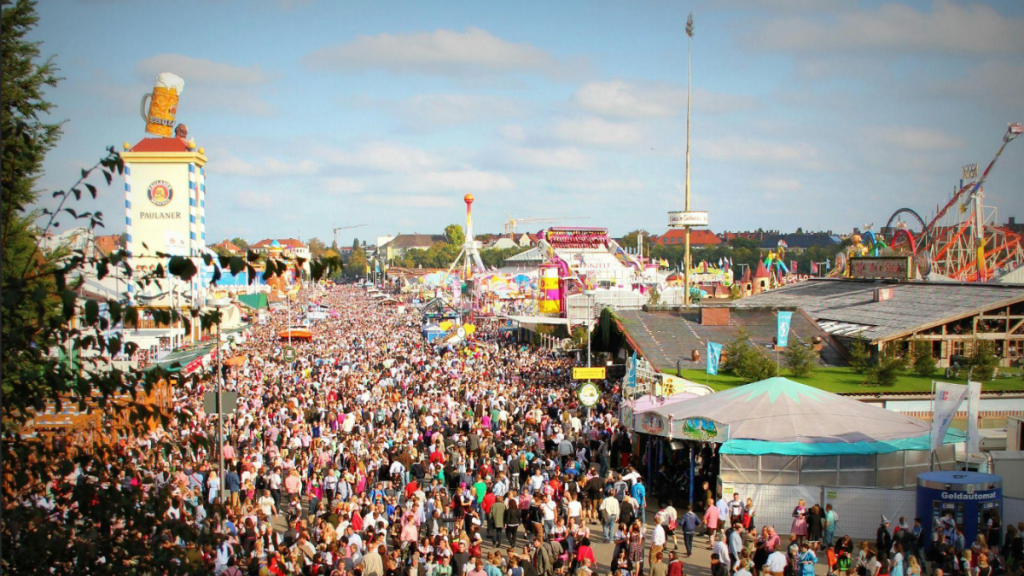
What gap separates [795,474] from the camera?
1538 cm

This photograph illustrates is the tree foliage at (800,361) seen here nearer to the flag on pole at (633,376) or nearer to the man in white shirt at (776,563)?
the flag on pole at (633,376)

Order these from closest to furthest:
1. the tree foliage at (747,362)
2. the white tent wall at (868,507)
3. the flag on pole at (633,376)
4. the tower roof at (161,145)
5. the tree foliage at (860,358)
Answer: the white tent wall at (868,507), the flag on pole at (633,376), the tree foliage at (747,362), the tree foliage at (860,358), the tower roof at (161,145)

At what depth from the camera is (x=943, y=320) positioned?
26.2 m

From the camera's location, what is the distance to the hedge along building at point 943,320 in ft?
86.5

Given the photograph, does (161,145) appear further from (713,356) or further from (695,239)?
(695,239)

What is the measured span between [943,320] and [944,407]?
480 inches

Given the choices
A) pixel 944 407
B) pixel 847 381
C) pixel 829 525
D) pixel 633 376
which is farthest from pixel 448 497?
pixel 847 381

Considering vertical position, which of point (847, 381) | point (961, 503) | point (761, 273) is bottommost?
point (961, 503)

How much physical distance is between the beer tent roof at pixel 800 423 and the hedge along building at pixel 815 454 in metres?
0.02

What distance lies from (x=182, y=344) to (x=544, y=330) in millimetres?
17815

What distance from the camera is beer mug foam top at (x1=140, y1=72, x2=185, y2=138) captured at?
61.0m

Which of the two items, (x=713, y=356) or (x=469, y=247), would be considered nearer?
(x=713, y=356)

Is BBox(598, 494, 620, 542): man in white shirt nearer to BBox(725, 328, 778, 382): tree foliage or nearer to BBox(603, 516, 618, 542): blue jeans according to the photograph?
BBox(603, 516, 618, 542): blue jeans

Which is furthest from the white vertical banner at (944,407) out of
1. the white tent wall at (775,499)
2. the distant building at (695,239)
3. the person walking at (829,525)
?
the distant building at (695,239)
